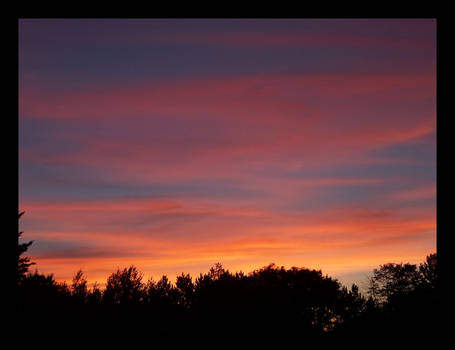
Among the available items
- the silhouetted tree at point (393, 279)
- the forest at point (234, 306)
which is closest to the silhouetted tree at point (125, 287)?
the forest at point (234, 306)

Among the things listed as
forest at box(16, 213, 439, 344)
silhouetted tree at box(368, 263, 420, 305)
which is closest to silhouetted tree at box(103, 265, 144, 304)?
forest at box(16, 213, 439, 344)

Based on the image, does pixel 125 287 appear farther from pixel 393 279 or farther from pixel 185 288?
pixel 393 279

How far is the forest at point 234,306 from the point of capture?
139 ft

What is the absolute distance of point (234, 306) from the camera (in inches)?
2080

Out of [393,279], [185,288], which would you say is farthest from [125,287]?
[393,279]

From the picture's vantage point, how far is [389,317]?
45.0 m

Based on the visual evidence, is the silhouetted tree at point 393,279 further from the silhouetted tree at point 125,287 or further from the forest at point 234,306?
the silhouetted tree at point 125,287

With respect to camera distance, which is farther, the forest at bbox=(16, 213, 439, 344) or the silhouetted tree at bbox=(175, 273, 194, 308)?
the silhouetted tree at bbox=(175, 273, 194, 308)

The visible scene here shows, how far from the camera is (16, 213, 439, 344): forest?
42375mm

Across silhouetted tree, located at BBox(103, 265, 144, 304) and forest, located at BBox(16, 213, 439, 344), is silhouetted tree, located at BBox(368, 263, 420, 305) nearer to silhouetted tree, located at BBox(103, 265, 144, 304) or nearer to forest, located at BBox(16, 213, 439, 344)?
forest, located at BBox(16, 213, 439, 344)
